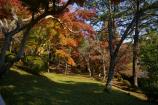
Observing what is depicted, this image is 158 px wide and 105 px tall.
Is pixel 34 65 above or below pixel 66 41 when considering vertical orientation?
below

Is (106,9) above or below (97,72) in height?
above

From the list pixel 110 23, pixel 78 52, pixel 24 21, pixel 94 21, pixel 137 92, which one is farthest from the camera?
pixel 78 52

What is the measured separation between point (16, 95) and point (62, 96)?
9.00 ft

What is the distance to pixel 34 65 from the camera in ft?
87.4

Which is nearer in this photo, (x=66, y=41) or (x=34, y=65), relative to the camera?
(x=34, y=65)

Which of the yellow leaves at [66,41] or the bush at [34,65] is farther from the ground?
the yellow leaves at [66,41]

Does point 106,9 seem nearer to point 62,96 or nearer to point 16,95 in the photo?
point 62,96

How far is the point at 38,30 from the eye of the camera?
2906cm

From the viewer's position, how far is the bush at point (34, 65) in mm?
25841

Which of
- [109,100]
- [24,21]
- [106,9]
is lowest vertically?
[109,100]

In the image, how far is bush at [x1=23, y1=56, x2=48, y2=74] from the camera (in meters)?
25.8

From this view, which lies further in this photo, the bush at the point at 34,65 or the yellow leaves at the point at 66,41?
the yellow leaves at the point at 66,41

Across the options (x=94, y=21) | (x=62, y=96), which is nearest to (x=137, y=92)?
(x=94, y=21)

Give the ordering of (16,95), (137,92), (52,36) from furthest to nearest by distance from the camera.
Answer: (52,36), (137,92), (16,95)
